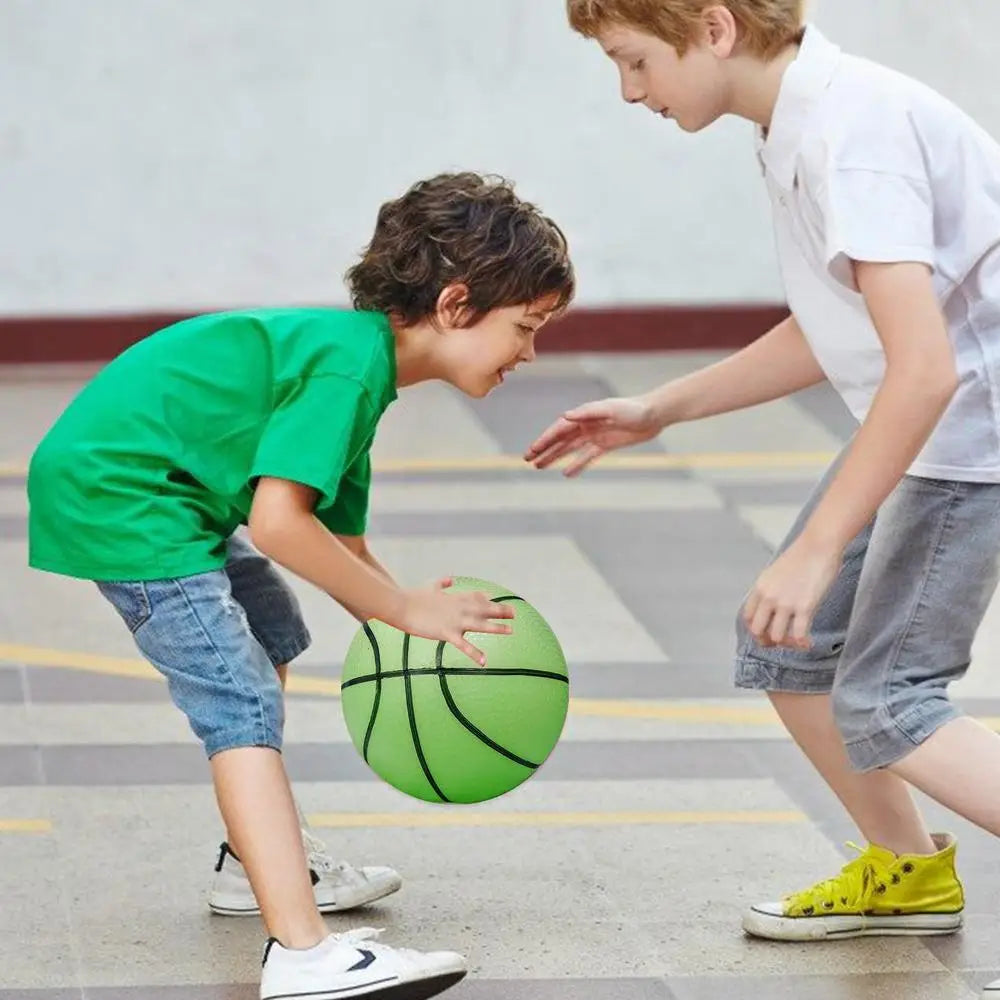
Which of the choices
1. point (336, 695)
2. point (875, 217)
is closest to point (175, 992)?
point (875, 217)

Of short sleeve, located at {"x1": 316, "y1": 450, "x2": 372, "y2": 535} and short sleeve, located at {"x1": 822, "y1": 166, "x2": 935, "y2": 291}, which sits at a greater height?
short sleeve, located at {"x1": 822, "y1": 166, "x2": 935, "y2": 291}

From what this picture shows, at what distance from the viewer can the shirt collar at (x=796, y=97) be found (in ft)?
11.2

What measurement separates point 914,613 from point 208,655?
47.4 inches

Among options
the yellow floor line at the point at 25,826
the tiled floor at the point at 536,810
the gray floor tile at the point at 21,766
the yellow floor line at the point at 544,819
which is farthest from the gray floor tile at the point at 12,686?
the yellow floor line at the point at 544,819

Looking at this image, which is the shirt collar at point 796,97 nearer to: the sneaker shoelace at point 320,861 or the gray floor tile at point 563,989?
the gray floor tile at point 563,989

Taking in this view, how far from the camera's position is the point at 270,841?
11.7ft

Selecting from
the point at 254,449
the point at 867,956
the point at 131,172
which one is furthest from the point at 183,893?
the point at 131,172

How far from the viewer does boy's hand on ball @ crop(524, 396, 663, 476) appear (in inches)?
162

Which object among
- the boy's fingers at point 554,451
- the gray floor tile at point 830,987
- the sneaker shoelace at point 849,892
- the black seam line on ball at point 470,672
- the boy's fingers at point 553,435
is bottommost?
the gray floor tile at point 830,987

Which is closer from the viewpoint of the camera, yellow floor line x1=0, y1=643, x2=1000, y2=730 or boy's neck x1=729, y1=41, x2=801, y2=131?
boy's neck x1=729, y1=41, x2=801, y2=131

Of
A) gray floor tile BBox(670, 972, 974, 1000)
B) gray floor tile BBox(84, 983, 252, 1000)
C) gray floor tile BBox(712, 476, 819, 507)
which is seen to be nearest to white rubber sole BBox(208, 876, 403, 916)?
gray floor tile BBox(84, 983, 252, 1000)

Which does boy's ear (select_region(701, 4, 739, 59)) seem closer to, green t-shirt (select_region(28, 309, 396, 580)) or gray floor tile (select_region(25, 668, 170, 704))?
green t-shirt (select_region(28, 309, 396, 580))

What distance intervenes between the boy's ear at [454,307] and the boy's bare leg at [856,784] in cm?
93

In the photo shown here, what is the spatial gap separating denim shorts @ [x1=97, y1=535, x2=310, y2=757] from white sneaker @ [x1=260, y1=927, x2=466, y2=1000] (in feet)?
1.17
